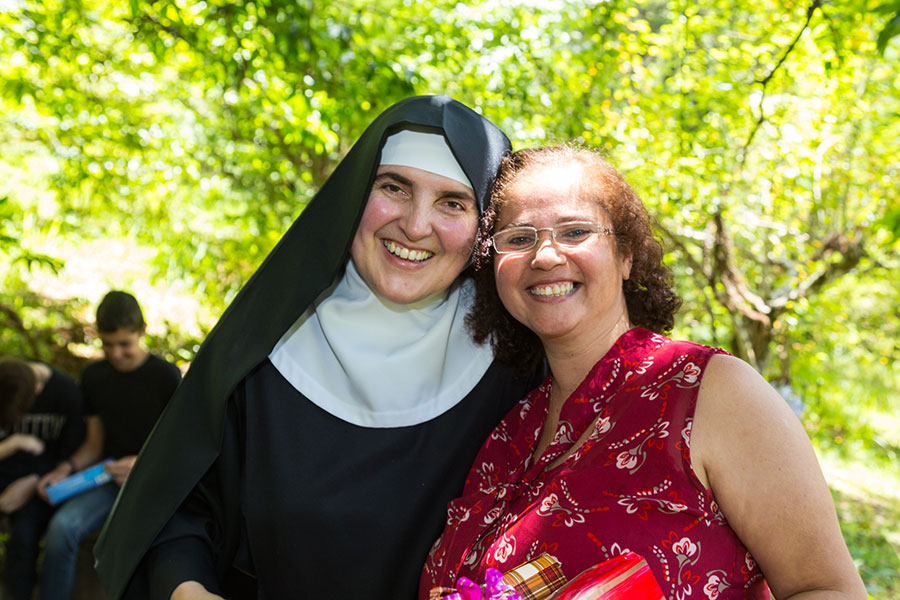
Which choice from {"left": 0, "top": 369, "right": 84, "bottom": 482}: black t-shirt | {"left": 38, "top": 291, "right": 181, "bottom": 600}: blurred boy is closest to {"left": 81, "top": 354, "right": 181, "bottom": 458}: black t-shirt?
{"left": 38, "top": 291, "right": 181, "bottom": 600}: blurred boy

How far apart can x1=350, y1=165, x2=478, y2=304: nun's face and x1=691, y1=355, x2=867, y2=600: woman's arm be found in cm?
81

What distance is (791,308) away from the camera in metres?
4.91

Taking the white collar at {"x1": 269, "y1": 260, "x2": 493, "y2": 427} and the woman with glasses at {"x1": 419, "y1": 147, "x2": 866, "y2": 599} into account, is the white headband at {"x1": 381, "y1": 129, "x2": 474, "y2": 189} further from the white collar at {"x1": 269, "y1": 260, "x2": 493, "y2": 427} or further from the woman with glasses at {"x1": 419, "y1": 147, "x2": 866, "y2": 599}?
the white collar at {"x1": 269, "y1": 260, "x2": 493, "y2": 427}

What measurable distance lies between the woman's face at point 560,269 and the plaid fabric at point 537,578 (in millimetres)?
535

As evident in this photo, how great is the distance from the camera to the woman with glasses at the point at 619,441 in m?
1.37

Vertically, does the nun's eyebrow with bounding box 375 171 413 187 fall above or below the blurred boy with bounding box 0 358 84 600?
above

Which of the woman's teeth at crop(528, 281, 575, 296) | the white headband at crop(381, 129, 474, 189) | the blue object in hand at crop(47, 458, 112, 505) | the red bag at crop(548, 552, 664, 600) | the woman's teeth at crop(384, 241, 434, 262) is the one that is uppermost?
Result: the white headband at crop(381, 129, 474, 189)

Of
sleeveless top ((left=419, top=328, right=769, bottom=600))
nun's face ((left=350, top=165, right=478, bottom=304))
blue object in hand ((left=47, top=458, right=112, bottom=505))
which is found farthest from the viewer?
blue object in hand ((left=47, top=458, right=112, bottom=505))

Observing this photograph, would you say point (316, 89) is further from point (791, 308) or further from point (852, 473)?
point (852, 473)

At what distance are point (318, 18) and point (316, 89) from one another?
51 centimetres

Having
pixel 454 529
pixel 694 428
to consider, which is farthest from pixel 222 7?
pixel 694 428

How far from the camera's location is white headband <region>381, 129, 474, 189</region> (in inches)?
78.4

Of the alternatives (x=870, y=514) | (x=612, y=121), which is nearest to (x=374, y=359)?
(x=612, y=121)

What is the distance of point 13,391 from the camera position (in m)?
4.53
